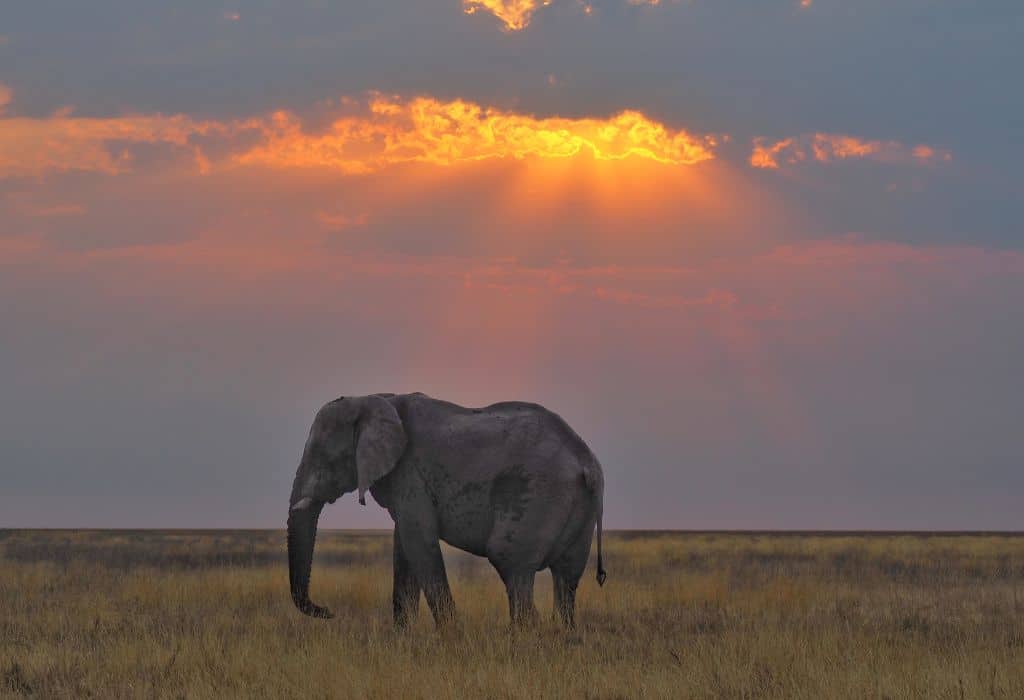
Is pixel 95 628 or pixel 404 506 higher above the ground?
pixel 404 506

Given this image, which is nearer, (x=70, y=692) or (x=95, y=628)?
(x=70, y=692)

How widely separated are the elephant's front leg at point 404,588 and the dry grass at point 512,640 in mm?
356

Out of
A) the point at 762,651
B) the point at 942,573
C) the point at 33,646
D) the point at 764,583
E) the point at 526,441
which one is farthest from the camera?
the point at 942,573

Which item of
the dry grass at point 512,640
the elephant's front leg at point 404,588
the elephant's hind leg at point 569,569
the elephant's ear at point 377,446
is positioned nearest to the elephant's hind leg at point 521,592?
the dry grass at point 512,640

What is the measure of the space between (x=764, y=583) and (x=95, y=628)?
12.8m

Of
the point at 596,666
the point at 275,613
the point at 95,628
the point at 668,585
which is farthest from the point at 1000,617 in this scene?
the point at 95,628

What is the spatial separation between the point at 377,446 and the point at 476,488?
127cm

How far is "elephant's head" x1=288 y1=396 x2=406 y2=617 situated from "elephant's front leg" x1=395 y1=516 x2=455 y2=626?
39.9 inches

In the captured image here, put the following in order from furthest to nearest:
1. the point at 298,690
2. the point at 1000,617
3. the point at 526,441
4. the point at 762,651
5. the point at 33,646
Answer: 1. the point at 1000,617
2. the point at 526,441
3. the point at 33,646
4. the point at 762,651
5. the point at 298,690

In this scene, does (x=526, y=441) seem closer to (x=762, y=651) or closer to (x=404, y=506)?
(x=404, y=506)

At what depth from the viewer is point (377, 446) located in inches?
582

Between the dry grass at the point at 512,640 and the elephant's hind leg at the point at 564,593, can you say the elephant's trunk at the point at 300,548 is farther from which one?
the elephant's hind leg at the point at 564,593

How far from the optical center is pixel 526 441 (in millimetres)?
14586

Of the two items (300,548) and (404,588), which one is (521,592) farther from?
(300,548)
